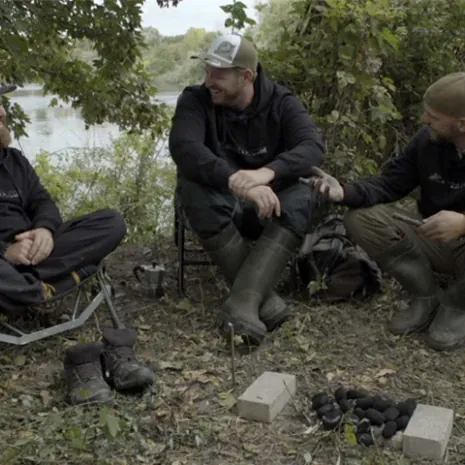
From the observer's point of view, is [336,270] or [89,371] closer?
[89,371]

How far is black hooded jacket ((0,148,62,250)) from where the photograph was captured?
3.55 meters

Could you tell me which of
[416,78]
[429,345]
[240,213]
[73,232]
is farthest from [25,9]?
[416,78]

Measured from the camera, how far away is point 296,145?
148 inches

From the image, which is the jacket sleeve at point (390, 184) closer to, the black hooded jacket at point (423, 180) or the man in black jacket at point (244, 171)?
the black hooded jacket at point (423, 180)

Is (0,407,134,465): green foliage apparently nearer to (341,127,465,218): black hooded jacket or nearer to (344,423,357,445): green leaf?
(344,423,357,445): green leaf

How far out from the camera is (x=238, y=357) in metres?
3.36

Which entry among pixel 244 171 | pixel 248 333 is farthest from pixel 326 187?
pixel 248 333

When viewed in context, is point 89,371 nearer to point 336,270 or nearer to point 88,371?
point 88,371

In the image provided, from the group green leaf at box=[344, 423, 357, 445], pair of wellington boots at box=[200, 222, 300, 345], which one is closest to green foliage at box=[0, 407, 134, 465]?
green leaf at box=[344, 423, 357, 445]

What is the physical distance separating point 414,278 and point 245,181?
945 millimetres

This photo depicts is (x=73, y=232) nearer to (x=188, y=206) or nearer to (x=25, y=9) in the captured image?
(x=188, y=206)

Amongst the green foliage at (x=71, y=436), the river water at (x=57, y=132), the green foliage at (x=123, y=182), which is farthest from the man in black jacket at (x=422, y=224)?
the river water at (x=57, y=132)

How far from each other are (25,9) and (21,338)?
1.51 metres

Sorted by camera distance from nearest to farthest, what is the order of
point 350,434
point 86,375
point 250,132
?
point 350,434 < point 86,375 < point 250,132
